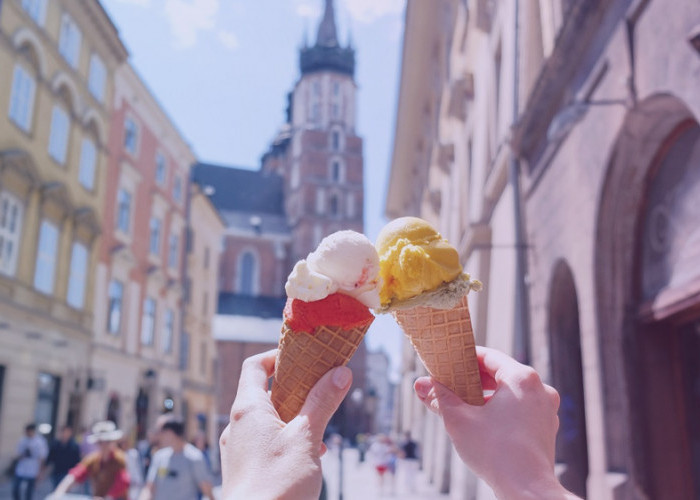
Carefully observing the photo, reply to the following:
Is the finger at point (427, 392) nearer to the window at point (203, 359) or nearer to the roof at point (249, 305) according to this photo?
the window at point (203, 359)

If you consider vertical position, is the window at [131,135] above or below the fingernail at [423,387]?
above

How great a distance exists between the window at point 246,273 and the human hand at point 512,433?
6470 cm

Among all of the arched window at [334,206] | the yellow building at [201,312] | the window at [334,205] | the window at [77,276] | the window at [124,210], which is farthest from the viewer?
the window at [334,205]

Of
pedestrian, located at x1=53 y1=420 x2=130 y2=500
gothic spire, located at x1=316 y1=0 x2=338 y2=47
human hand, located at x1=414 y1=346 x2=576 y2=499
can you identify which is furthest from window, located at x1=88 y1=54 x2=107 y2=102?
gothic spire, located at x1=316 y1=0 x2=338 y2=47

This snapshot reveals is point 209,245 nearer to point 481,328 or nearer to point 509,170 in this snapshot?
point 481,328

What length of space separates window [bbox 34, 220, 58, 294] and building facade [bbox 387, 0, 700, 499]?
509 inches

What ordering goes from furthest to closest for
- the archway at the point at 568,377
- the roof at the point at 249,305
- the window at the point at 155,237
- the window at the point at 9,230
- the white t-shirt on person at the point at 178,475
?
the roof at the point at 249,305 < the window at the point at 155,237 < the window at the point at 9,230 < the archway at the point at 568,377 < the white t-shirt on person at the point at 178,475

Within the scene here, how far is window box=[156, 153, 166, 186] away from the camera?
1221 inches

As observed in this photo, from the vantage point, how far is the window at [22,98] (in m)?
17.9

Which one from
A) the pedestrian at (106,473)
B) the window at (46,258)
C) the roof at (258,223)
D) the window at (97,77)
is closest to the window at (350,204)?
the roof at (258,223)

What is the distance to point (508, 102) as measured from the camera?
40.1ft

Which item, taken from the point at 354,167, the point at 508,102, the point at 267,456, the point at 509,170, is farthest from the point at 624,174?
the point at 354,167

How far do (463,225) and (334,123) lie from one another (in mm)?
53911

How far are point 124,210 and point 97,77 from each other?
5.32 metres
